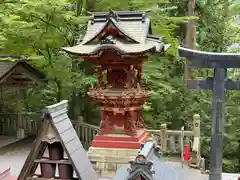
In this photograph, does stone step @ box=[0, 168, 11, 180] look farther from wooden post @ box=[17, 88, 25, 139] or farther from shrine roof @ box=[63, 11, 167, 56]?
wooden post @ box=[17, 88, 25, 139]

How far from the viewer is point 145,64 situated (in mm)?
17547

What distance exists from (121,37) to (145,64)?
183 inches

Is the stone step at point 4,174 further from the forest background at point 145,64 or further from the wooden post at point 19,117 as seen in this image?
the wooden post at point 19,117

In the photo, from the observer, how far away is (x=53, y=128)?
5.46 metres

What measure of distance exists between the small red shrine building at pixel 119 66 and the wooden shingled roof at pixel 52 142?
22.1 feet

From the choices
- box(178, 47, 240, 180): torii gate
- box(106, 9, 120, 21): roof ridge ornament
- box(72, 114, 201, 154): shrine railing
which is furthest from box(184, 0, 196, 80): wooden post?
box(178, 47, 240, 180): torii gate

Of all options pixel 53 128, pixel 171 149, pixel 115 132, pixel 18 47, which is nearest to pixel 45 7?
pixel 18 47

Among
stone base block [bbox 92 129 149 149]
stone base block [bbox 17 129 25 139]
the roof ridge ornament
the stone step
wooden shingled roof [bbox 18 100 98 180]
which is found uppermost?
the roof ridge ornament

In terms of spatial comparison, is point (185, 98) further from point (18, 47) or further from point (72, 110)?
point (18, 47)

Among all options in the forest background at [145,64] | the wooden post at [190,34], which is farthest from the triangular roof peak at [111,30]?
the wooden post at [190,34]

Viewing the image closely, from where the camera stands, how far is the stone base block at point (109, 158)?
13195 millimetres

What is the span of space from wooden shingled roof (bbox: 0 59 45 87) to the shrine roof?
3.86m

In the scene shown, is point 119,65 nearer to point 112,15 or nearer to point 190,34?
point 112,15

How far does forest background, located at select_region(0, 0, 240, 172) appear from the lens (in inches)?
621
